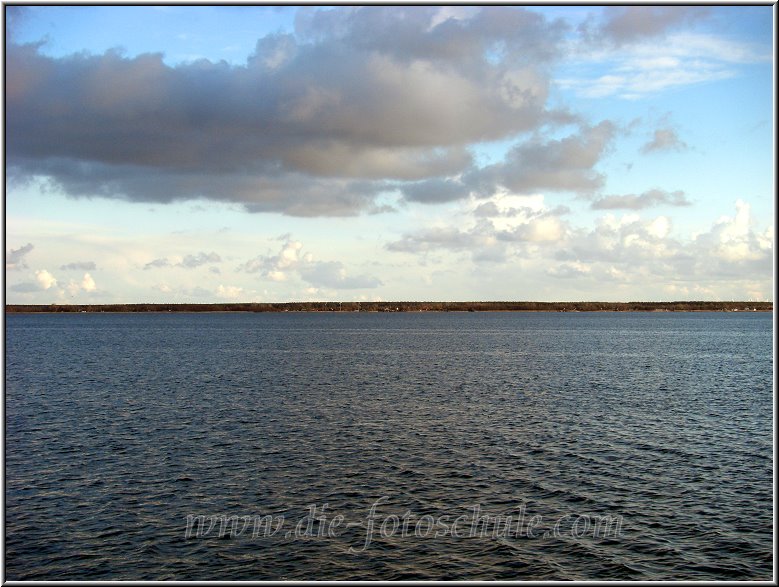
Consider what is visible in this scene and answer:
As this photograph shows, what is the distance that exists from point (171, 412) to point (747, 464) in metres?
47.9

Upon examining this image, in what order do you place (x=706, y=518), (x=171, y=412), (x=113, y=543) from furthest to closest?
(x=171, y=412) < (x=706, y=518) < (x=113, y=543)

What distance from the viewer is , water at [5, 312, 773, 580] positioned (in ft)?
88.2

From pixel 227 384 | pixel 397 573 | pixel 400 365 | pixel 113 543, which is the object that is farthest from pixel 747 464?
pixel 400 365

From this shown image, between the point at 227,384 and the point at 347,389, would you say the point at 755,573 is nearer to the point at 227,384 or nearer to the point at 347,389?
the point at 347,389

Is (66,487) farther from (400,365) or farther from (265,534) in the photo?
(400,365)

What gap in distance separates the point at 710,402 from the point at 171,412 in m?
55.0

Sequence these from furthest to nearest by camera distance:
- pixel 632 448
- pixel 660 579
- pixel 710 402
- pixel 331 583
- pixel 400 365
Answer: pixel 400 365
pixel 710 402
pixel 632 448
pixel 660 579
pixel 331 583

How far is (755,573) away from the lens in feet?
83.5

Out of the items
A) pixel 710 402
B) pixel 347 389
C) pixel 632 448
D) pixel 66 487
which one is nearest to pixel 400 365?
pixel 347 389

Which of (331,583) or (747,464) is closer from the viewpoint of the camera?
(331,583)

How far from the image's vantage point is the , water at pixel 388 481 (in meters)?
26.9

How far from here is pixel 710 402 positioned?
6656 centimetres

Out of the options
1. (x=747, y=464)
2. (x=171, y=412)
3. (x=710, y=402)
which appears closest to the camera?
(x=747, y=464)

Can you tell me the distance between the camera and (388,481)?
3694 centimetres
